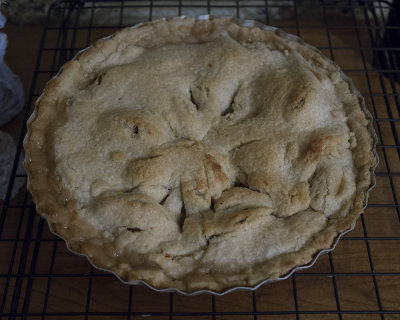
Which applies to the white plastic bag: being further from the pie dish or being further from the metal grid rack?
the pie dish

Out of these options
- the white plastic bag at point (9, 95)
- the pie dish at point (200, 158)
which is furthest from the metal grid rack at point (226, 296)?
the white plastic bag at point (9, 95)

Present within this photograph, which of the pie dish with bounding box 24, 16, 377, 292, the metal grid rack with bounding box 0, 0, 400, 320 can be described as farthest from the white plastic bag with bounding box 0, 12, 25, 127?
the pie dish with bounding box 24, 16, 377, 292

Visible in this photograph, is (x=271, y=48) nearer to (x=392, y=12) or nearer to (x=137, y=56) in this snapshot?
(x=137, y=56)

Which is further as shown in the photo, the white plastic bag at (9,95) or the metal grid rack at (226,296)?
the white plastic bag at (9,95)

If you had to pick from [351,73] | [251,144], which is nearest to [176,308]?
[251,144]

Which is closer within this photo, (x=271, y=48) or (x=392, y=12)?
(x=271, y=48)

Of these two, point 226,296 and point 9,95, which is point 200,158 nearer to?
point 226,296

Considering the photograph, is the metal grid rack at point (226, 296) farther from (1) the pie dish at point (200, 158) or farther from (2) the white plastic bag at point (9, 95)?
(2) the white plastic bag at point (9, 95)
